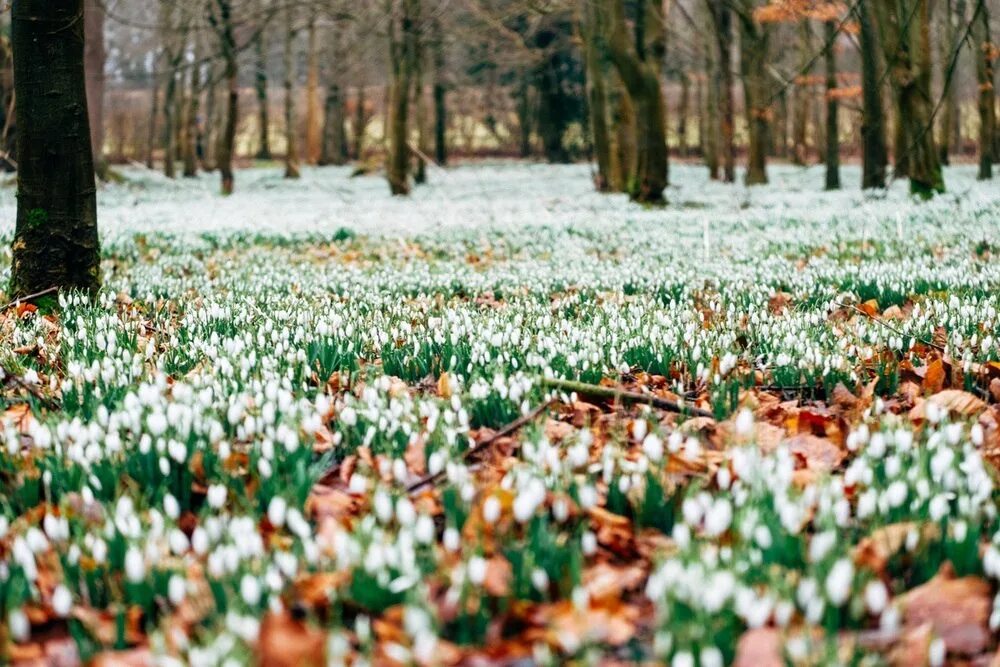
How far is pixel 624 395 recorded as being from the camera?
3.62 m

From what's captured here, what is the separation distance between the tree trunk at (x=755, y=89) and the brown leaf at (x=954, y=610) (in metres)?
23.8

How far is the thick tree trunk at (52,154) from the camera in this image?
5.93 metres

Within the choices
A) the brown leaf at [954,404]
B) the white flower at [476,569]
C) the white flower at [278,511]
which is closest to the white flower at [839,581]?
the white flower at [476,569]

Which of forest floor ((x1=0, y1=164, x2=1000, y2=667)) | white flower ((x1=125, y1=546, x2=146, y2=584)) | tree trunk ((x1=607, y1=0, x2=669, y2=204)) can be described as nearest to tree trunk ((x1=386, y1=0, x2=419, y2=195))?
tree trunk ((x1=607, y1=0, x2=669, y2=204))

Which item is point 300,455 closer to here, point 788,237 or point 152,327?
point 152,327

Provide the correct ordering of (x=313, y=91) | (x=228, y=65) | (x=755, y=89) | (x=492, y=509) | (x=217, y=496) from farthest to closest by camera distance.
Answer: (x=313, y=91)
(x=755, y=89)
(x=228, y=65)
(x=217, y=496)
(x=492, y=509)

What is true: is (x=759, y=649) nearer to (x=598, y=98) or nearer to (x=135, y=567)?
(x=135, y=567)

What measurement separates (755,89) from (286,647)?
28.3 m

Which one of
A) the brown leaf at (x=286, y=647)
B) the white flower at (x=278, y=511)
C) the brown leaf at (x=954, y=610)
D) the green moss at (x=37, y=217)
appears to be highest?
the green moss at (x=37, y=217)

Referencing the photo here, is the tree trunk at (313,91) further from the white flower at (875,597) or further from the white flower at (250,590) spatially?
the white flower at (875,597)

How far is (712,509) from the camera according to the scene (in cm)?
214

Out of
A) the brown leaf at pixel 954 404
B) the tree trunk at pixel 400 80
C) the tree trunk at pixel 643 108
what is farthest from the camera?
the tree trunk at pixel 400 80

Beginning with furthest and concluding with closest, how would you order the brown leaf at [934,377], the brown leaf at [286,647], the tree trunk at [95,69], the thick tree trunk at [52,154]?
the tree trunk at [95,69] → the thick tree trunk at [52,154] → the brown leaf at [934,377] → the brown leaf at [286,647]

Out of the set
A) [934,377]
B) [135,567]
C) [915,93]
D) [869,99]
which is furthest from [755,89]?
[135,567]
